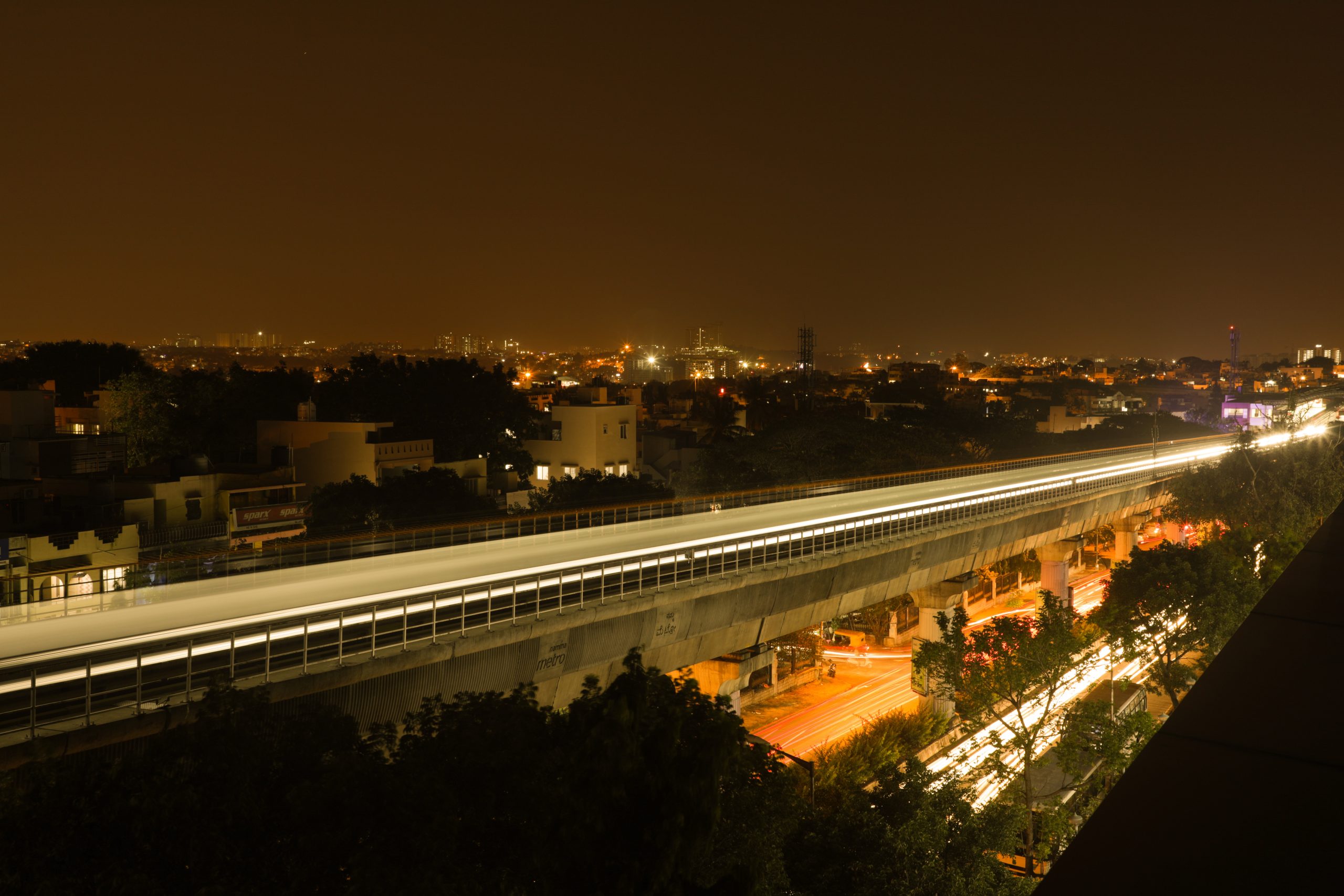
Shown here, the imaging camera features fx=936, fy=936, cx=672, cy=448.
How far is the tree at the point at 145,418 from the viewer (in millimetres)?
47844

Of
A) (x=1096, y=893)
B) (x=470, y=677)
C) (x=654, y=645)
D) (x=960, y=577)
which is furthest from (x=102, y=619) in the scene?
(x=960, y=577)

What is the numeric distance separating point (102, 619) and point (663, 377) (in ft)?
606

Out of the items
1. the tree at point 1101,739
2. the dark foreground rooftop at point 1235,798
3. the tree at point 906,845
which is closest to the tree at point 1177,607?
the tree at point 1101,739

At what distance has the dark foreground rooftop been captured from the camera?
1733 millimetres

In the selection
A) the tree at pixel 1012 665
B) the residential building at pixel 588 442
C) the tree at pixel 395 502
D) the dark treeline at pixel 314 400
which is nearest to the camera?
the tree at pixel 1012 665

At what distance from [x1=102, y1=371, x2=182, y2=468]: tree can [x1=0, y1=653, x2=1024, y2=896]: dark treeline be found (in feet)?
142

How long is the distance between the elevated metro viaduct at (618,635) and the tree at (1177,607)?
5632 mm

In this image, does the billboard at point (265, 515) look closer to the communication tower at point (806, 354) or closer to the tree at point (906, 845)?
the tree at point (906, 845)

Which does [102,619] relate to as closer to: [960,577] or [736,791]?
[736,791]

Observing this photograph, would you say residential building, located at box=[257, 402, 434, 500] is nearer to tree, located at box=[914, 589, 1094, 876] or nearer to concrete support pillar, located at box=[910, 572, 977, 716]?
concrete support pillar, located at box=[910, 572, 977, 716]

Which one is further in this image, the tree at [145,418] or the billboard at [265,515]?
the tree at [145,418]

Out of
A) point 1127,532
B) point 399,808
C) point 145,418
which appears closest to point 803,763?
point 399,808

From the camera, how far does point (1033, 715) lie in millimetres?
27172

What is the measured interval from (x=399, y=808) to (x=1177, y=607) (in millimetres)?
20932
